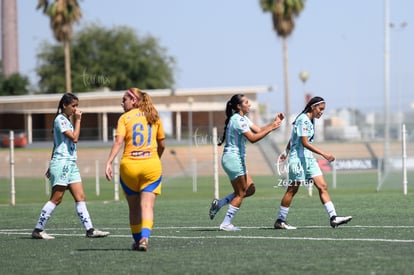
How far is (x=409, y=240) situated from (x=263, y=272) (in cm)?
319

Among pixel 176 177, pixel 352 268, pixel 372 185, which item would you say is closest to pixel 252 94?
pixel 176 177

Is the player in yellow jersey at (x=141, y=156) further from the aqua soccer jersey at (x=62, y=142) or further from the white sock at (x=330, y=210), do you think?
the white sock at (x=330, y=210)

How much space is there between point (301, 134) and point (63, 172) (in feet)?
11.0

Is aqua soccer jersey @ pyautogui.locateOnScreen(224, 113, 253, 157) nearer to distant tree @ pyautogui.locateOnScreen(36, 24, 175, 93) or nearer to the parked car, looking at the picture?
the parked car

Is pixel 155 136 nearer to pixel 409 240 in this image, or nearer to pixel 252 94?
pixel 409 240

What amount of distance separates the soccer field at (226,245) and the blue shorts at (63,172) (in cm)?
79

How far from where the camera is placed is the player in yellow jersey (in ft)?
38.6

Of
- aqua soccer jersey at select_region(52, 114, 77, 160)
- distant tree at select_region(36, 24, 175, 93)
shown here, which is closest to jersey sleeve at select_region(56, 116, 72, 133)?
aqua soccer jersey at select_region(52, 114, 77, 160)

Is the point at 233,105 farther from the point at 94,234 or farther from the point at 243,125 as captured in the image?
the point at 94,234

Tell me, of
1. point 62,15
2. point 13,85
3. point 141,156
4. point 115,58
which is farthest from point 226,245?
point 115,58

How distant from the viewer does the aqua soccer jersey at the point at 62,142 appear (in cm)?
1404

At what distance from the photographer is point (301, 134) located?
48.2 feet

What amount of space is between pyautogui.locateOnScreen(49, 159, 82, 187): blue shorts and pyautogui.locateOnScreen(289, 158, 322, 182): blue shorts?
3.03 metres

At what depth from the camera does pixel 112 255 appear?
11750 millimetres
